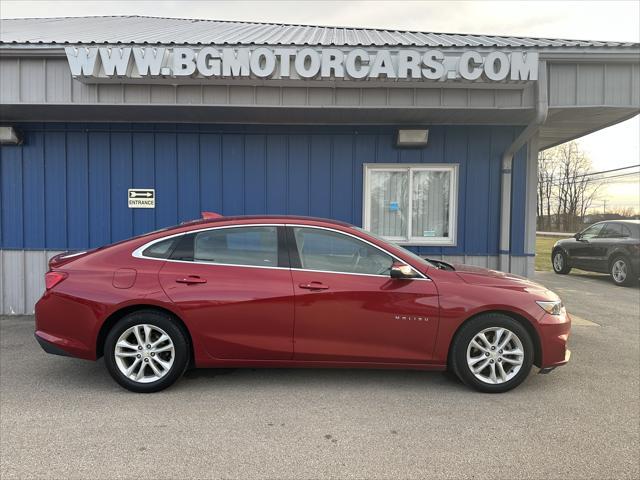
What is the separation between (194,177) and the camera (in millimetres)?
6859

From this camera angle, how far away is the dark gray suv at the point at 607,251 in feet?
34.8

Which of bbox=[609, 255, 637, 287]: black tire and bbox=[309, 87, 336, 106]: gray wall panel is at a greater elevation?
bbox=[309, 87, 336, 106]: gray wall panel

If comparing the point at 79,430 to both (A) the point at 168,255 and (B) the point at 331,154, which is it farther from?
(B) the point at 331,154

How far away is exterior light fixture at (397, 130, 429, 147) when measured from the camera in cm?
659

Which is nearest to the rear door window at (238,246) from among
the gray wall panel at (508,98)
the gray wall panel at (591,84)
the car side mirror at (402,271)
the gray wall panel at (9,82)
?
the car side mirror at (402,271)

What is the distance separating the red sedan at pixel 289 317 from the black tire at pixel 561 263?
1000cm

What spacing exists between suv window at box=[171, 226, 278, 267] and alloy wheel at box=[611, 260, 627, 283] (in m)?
10.2

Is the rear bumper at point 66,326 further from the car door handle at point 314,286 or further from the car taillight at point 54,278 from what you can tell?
the car door handle at point 314,286

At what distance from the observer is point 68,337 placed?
12.8ft

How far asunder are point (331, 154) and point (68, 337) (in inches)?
172

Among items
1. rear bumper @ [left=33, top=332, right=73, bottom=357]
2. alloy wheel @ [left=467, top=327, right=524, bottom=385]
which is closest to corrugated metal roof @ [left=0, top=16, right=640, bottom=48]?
alloy wheel @ [left=467, top=327, right=524, bottom=385]

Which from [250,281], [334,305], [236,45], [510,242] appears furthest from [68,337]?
[510,242]

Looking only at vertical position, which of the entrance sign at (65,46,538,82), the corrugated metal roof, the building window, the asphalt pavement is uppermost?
the corrugated metal roof

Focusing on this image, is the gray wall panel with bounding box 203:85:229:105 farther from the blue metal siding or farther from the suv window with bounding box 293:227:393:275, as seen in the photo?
the suv window with bounding box 293:227:393:275
